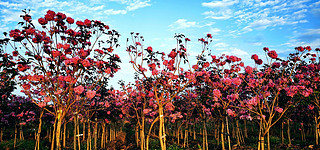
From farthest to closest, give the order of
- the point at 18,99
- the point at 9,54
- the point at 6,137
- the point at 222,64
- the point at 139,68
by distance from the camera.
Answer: the point at 6,137 → the point at 18,99 → the point at 222,64 → the point at 139,68 → the point at 9,54

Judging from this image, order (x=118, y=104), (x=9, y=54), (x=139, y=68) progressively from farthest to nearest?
(x=118, y=104) → (x=139, y=68) → (x=9, y=54)

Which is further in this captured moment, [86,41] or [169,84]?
[169,84]

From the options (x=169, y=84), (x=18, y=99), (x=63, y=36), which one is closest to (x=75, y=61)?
(x=63, y=36)

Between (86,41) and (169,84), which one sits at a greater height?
(86,41)

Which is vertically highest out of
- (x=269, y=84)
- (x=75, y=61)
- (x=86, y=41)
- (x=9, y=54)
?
(x=86, y=41)

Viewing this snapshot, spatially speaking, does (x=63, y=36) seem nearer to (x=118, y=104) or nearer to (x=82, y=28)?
(x=82, y=28)

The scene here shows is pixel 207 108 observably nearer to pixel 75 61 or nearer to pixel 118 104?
Answer: pixel 118 104

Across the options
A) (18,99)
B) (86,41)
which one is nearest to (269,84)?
(86,41)

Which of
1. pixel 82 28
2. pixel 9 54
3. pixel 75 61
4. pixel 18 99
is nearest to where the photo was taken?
pixel 75 61

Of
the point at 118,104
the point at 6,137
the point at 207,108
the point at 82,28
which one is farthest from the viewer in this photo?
the point at 6,137

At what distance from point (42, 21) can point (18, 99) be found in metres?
12.7

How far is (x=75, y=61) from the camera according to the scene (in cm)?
548

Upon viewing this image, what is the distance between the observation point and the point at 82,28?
6.49 m

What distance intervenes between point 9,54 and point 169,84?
18.9 ft
